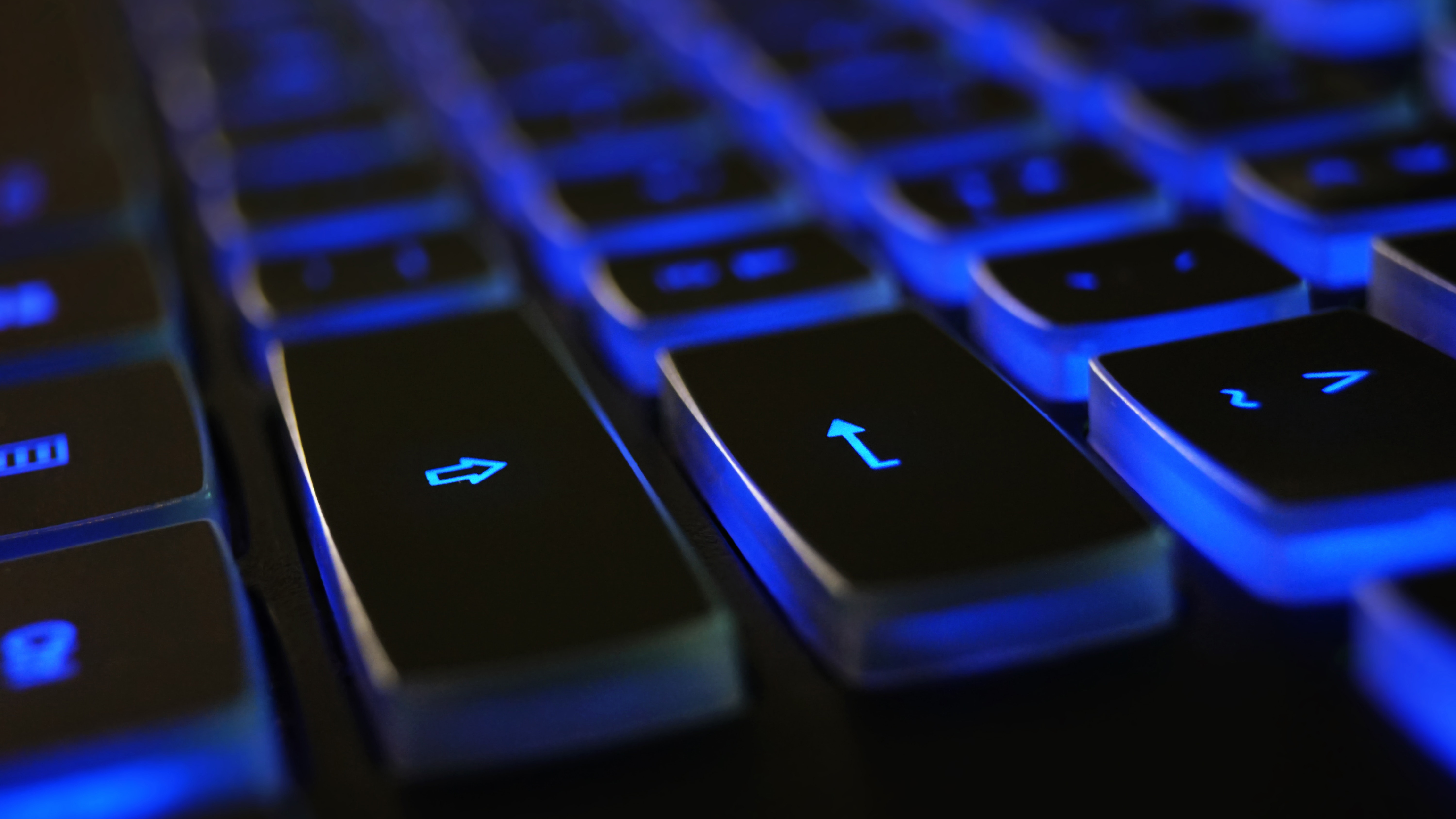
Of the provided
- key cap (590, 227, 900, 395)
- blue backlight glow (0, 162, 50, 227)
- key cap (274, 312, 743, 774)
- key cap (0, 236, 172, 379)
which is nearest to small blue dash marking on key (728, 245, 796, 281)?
key cap (590, 227, 900, 395)

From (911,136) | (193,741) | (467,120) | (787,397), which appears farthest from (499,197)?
(193,741)

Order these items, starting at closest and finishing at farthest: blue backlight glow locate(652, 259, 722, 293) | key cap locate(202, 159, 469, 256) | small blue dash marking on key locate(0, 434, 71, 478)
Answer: small blue dash marking on key locate(0, 434, 71, 478)
blue backlight glow locate(652, 259, 722, 293)
key cap locate(202, 159, 469, 256)

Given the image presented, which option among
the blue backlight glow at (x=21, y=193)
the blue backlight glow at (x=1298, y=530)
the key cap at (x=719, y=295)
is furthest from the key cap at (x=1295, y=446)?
the blue backlight glow at (x=21, y=193)

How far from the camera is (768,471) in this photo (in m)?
0.35

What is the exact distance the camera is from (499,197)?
2.16 feet

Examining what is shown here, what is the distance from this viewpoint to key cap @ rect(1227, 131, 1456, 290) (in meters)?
0.47

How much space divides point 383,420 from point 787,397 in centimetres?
12

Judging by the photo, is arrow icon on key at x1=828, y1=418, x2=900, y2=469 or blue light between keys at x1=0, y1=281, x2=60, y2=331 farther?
blue light between keys at x1=0, y1=281, x2=60, y2=331

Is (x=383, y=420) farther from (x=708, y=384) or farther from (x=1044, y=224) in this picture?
(x=1044, y=224)

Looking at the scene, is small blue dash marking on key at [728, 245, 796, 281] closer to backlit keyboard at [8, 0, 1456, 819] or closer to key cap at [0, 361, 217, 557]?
backlit keyboard at [8, 0, 1456, 819]

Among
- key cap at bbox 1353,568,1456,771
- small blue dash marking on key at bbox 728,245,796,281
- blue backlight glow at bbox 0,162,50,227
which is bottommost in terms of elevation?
key cap at bbox 1353,568,1456,771

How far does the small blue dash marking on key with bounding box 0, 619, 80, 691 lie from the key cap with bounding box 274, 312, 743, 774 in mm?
62

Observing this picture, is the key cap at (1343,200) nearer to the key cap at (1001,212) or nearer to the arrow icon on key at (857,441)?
the key cap at (1001,212)

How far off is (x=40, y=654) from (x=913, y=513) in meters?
0.21
